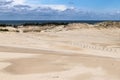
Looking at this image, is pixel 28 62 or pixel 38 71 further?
pixel 28 62

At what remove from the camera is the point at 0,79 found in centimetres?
1579

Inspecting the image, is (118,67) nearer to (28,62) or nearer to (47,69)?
(47,69)

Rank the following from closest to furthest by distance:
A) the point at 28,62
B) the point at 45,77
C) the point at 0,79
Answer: the point at 0,79 < the point at 45,77 < the point at 28,62

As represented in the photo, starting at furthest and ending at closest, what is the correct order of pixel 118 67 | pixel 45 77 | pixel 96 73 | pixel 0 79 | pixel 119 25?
pixel 119 25 → pixel 118 67 → pixel 96 73 → pixel 45 77 → pixel 0 79

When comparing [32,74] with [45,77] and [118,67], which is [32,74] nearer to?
[45,77]

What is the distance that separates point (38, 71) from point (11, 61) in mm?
4793

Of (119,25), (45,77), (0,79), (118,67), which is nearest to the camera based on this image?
(0,79)

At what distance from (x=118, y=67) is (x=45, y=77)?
5.75 meters

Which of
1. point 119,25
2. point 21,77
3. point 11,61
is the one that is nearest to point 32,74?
point 21,77

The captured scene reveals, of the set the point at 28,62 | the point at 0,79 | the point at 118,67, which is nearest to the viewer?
the point at 0,79

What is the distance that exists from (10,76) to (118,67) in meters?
7.39

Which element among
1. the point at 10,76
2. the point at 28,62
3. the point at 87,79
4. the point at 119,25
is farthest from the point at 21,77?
the point at 119,25

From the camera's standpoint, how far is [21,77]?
1697 centimetres

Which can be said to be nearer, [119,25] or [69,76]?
[69,76]
